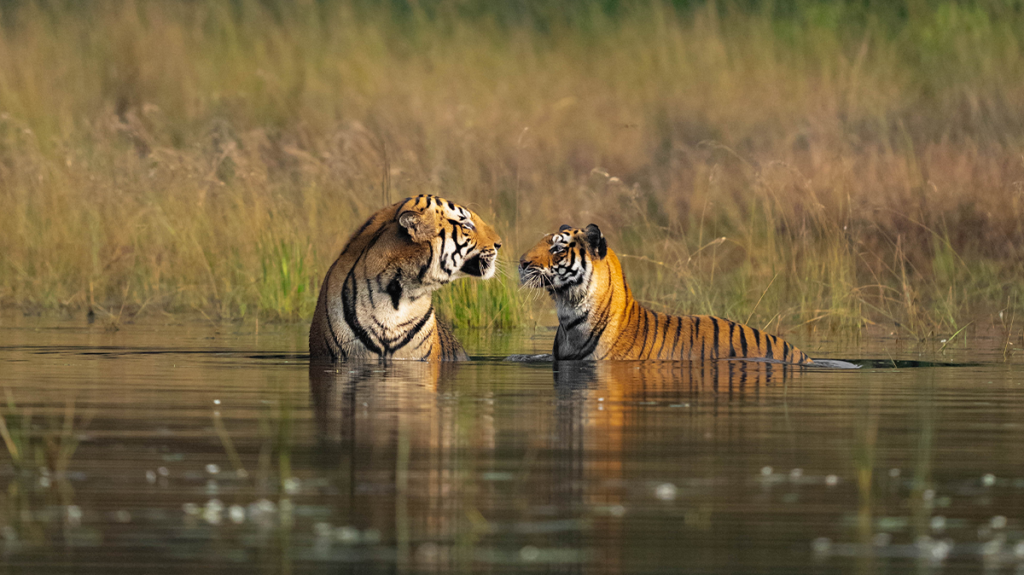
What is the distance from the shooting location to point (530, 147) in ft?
54.3

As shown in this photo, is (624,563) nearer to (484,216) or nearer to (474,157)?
(484,216)

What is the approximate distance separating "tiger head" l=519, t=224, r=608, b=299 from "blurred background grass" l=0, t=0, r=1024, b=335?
1.79 m

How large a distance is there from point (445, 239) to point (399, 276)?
0.33 metres

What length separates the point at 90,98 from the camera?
17.9 meters

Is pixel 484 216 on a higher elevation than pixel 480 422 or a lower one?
higher

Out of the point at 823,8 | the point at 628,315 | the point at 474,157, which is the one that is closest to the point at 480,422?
the point at 628,315

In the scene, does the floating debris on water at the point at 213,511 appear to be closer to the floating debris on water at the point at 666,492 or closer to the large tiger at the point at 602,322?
the floating debris on water at the point at 666,492

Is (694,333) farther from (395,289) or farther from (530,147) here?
(530,147)

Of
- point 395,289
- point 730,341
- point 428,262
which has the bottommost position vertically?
point 730,341

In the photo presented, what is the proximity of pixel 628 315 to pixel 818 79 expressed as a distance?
8.76 meters

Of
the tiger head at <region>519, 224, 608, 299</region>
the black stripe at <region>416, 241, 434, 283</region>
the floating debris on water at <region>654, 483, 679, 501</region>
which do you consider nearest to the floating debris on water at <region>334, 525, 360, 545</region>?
the floating debris on water at <region>654, 483, 679, 501</region>

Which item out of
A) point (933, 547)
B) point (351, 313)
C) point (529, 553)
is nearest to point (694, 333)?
point (351, 313)

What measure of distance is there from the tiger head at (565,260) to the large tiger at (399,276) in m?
0.66

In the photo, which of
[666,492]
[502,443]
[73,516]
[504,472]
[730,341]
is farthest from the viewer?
[730,341]
